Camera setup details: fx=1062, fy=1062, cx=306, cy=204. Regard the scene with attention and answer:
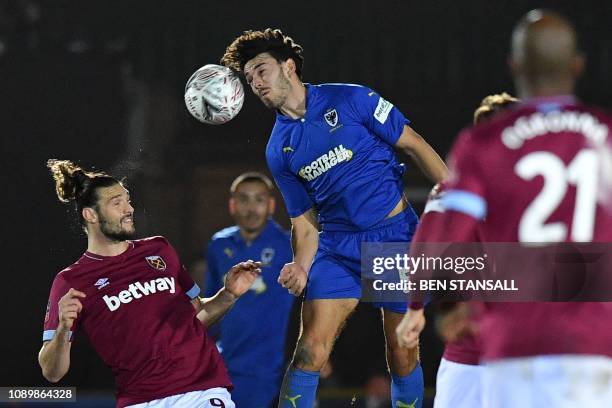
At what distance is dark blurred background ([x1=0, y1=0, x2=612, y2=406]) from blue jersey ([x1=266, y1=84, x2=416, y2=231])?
335cm

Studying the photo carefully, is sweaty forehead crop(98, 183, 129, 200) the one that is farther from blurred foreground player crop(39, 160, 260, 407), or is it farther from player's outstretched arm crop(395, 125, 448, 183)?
player's outstretched arm crop(395, 125, 448, 183)

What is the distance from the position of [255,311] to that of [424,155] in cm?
215

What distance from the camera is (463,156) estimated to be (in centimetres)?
277

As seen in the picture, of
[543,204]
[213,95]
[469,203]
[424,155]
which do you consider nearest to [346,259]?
[424,155]

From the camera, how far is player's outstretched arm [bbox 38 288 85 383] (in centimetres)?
443

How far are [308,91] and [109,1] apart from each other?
13.6 ft

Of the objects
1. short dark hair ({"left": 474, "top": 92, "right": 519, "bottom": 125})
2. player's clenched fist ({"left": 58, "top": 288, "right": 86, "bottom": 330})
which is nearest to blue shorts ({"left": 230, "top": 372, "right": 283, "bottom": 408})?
player's clenched fist ({"left": 58, "top": 288, "right": 86, "bottom": 330})

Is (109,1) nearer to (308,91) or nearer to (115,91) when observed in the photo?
(115,91)

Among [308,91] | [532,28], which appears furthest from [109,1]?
[532,28]

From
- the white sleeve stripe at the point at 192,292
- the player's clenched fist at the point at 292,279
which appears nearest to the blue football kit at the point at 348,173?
the player's clenched fist at the point at 292,279

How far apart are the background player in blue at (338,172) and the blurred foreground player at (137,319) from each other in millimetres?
579

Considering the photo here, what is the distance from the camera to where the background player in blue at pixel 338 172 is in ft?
16.8

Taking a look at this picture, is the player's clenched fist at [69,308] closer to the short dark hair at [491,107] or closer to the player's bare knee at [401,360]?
the player's bare knee at [401,360]

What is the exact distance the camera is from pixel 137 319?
469 centimetres
